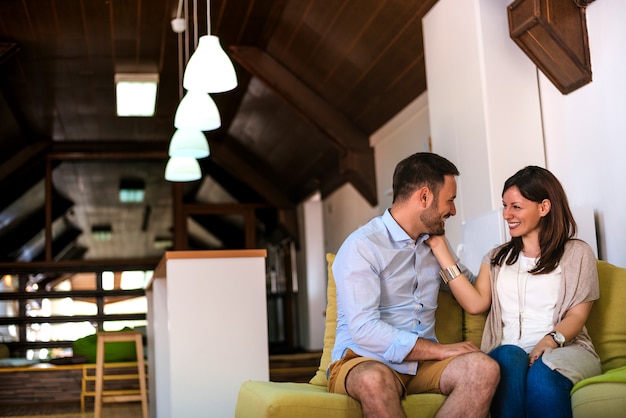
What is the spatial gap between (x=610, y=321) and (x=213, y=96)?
6536 millimetres

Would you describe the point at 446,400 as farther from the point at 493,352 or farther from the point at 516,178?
the point at 516,178

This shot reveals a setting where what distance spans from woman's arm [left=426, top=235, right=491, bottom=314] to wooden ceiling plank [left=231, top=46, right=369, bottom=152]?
17.2 feet

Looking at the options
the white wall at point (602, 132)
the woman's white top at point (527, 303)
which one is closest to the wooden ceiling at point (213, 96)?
the white wall at point (602, 132)

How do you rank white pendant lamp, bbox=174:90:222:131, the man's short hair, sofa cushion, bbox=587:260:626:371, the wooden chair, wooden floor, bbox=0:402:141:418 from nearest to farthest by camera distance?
the man's short hair, sofa cushion, bbox=587:260:626:371, white pendant lamp, bbox=174:90:222:131, the wooden chair, wooden floor, bbox=0:402:141:418

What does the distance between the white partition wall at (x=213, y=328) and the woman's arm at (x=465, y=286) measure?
1747 mm

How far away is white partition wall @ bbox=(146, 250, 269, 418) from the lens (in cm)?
446

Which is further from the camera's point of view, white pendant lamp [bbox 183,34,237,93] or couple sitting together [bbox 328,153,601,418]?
white pendant lamp [bbox 183,34,237,93]

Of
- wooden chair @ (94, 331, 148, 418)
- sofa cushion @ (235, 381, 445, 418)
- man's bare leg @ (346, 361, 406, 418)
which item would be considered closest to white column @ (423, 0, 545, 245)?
sofa cushion @ (235, 381, 445, 418)

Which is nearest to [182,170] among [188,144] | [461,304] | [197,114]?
[188,144]

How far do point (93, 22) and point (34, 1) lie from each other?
2.09ft

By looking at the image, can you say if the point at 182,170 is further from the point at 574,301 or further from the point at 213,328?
the point at 574,301

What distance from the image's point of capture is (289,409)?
8.61ft

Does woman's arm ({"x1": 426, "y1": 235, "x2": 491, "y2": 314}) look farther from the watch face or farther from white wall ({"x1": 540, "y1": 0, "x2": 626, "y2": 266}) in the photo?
white wall ({"x1": 540, "y1": 0, "x2": 626, "y2": 266})

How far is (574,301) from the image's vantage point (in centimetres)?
291
